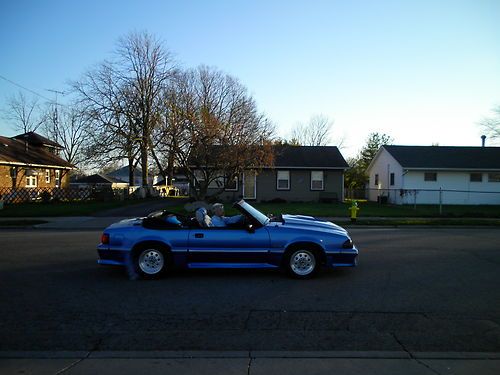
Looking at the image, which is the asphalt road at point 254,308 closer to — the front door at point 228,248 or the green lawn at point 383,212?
the front door at point 228,248

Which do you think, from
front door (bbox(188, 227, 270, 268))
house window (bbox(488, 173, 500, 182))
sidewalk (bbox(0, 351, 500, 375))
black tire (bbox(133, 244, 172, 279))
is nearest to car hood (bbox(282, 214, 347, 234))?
front door (bbox(188, 227, 270, 268))

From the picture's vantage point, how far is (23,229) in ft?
57.9

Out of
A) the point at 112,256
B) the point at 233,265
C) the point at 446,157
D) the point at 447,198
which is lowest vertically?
the point at 233,265

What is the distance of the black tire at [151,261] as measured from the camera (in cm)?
789

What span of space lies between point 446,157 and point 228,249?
104ft

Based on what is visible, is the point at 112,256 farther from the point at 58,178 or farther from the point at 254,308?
the point at 58,178

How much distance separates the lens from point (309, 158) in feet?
117

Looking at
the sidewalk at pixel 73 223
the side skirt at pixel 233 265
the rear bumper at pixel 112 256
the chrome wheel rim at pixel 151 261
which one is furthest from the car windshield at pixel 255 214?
the sidewalk at pixel 73 223

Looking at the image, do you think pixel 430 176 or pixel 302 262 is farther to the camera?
pixel 430 176

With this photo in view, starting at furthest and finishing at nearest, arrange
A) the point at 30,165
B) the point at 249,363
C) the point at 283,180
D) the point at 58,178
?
the point at 58,178, the point at 30,165, the point at 283,180, the point at 249,363

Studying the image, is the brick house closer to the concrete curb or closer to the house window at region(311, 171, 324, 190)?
the house window at region(311, 171, 324, 190)

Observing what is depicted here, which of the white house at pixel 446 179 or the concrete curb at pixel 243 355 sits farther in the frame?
the white house at pixel 446 179

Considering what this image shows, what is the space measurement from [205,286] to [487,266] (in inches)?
240

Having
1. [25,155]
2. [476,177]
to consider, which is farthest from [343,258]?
[25,155]
